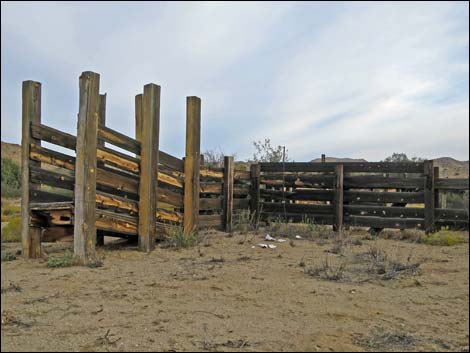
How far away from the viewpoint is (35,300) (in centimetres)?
367

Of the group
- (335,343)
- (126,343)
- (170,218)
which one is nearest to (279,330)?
(335,343)

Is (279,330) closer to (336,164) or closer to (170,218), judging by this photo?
(170,218)

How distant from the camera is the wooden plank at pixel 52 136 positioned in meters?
5.87

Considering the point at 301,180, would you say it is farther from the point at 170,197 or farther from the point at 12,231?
the point at 12,231

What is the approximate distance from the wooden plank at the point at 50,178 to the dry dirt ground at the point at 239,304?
3.54 ft

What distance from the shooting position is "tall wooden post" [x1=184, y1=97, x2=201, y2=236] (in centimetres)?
746

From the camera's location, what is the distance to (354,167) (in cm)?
912

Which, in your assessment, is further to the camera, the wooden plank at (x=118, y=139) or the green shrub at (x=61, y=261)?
the wooden plank at (x=118, y=139)

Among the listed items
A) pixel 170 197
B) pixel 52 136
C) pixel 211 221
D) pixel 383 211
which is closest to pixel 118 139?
pixel 52 136

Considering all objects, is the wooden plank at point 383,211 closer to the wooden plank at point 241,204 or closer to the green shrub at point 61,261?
the wooden plank at point 241,204

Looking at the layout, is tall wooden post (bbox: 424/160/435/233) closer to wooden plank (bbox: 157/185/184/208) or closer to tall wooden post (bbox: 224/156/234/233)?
tall wooden post (bbox: 224/156/234/233)

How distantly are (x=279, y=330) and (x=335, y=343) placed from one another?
42 cm

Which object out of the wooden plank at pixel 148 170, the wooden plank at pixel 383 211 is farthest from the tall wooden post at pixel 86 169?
the wooden plank at pixel 383 211

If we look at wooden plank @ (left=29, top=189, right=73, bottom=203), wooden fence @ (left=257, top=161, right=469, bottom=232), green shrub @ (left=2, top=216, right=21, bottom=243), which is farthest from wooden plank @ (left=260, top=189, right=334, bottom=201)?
green shrub @ (left=2, top=216, right=21, bottom=243)
